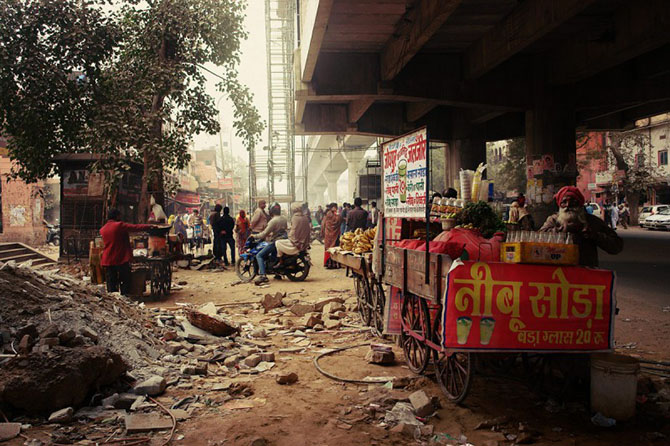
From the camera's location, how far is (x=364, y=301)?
8328mm

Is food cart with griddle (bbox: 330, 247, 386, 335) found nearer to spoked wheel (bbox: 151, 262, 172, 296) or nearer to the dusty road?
the dusty road

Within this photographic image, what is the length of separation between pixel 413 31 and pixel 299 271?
633 centimetres

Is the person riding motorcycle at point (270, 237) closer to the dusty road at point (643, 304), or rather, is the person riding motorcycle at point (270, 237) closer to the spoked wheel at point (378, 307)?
the spoked wheel at point (378, 307)

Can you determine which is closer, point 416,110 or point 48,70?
point 48,70

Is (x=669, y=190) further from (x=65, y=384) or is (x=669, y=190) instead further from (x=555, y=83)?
(x=65, y=384)

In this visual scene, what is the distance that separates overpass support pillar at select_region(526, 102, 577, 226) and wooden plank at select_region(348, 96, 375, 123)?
182 inches

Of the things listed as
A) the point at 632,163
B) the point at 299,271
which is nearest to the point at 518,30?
the point at 299,271

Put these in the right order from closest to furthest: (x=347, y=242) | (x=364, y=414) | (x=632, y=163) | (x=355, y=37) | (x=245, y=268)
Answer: (x=364, y=414)
(x=347, y=242)
(x=355, y=37)
(x=245, y=268)
(x=632, y=163)

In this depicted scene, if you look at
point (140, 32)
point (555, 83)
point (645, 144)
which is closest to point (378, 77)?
point (555, 83)

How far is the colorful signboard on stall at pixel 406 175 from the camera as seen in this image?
479 centimetres

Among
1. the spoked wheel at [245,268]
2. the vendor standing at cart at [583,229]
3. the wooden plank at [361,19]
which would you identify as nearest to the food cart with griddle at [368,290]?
the vendor standing at cart at [583,229]

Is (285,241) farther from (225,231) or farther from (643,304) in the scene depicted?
(643,304)

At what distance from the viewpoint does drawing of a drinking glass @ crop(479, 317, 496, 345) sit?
13.6 feet

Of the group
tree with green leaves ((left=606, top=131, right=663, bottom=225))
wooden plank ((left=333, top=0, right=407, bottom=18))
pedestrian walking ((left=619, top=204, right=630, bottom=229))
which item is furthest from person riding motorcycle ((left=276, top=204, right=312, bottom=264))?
pedestrian walking ((left=619, top=204, right=630, bottom=229))
